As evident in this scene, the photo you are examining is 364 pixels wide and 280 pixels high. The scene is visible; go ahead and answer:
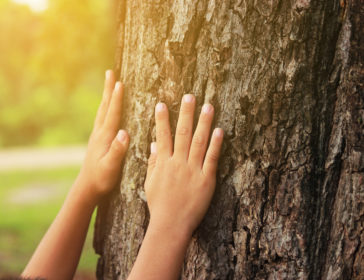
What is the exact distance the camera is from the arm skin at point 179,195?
5.24 feet

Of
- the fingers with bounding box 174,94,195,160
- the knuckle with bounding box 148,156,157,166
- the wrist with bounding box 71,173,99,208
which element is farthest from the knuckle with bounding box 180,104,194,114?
the wrist with bounding box 71,173,99,208

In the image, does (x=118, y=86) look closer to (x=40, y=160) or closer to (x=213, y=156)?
(x=213, y=156)

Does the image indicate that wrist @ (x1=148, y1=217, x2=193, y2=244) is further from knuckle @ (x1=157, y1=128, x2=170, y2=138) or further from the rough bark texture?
knuckle @ (x1=157, y1=128, x2=170, y2=138)

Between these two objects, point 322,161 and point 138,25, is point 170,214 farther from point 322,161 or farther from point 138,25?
point 138,25

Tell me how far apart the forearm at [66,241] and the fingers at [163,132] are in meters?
0.47

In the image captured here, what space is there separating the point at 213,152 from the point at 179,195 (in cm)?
19

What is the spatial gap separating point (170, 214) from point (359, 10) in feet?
2.95

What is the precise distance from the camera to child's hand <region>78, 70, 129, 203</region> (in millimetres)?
1900

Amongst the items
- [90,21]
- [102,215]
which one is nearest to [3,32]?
[90,21]

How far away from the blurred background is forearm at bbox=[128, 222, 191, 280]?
3.29 ft

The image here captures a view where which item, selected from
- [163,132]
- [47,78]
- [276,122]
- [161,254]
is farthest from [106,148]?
[47,78]

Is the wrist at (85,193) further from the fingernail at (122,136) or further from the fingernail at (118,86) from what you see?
the fingernail at (118,86)

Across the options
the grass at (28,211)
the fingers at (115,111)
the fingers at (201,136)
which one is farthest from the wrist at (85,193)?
the grass at (28,211)

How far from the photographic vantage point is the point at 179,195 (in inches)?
64.6
